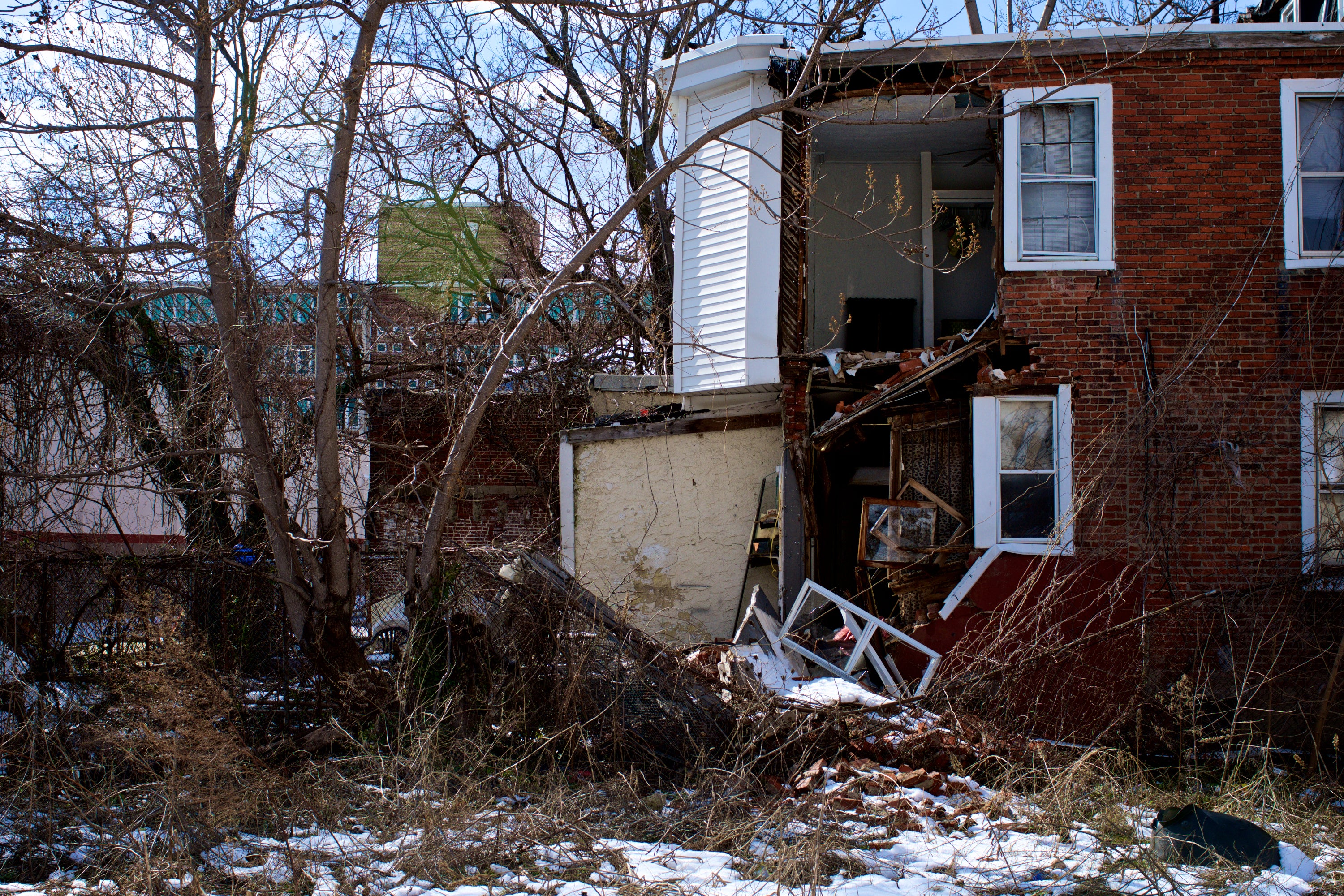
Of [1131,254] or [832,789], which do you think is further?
[1131,254]

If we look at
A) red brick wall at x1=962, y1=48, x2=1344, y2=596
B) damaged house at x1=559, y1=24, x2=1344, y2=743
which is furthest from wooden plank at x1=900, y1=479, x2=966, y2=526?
red brick wall at x1=962, y1=48, x2=1344, y2=596

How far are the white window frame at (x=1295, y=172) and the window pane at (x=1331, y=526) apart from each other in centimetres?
221

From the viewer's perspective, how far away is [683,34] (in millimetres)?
8734

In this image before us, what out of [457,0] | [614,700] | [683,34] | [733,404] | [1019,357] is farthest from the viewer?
[733,404]

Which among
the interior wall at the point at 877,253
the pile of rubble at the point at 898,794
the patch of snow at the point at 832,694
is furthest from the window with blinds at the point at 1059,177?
the pile of rubble at the point at 898,794

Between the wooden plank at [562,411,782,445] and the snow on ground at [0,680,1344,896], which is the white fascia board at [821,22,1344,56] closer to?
the wooden plank at [562,411,782,445]

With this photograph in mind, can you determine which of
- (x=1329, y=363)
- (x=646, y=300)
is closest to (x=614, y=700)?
(x=1329, y=363)

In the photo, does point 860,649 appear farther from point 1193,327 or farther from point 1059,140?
point 1059,140

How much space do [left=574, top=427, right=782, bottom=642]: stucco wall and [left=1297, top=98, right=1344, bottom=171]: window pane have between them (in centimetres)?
618

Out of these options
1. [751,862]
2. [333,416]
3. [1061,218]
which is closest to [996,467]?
[1061,218]

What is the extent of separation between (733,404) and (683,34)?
4.57m

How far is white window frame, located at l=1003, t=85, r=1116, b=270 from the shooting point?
9250 millimetres

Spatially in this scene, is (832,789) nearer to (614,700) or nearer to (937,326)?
(614,700)

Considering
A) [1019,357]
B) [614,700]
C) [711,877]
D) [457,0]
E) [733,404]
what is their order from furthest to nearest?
1. [733,404]
2. [1019,357]
3. [457,0]
4. [614,700]
5. [711,877]
